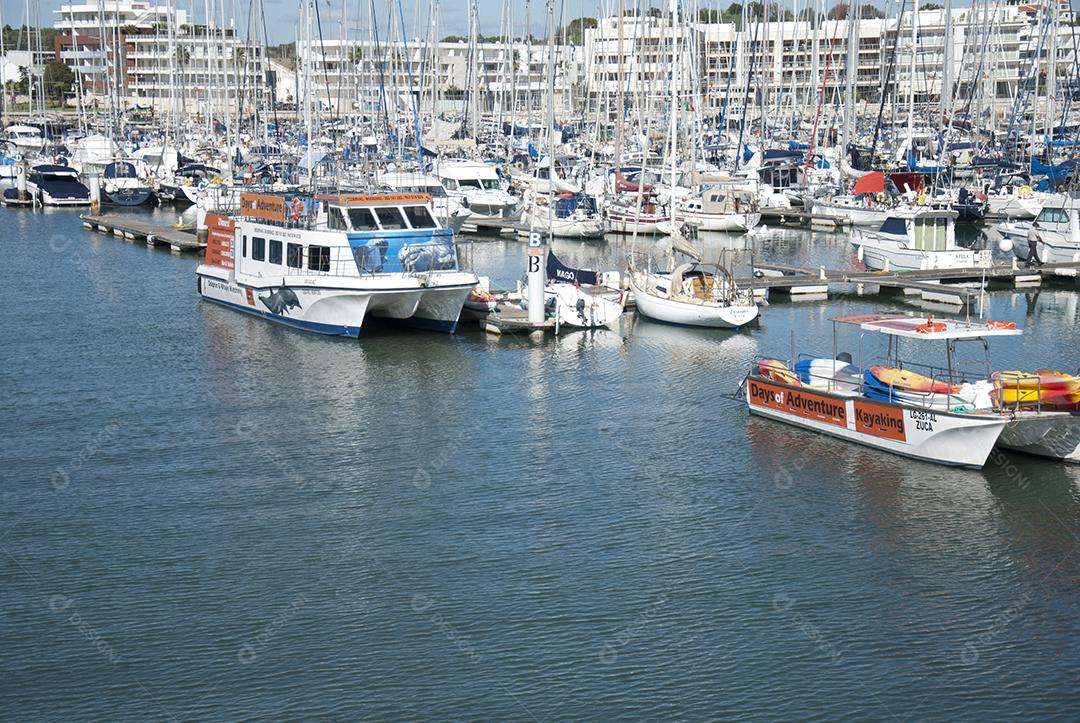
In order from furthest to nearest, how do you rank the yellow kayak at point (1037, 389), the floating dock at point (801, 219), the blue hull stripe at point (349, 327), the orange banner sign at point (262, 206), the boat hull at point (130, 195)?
1. the boat hull at point (130, 195)
2. the floating dock at point (801, 219)
3. the orange banner sign at point (262, 206)
4. the blue hull stripe at point (349, 327)
5. the yellow kayak at point (1037, 389)

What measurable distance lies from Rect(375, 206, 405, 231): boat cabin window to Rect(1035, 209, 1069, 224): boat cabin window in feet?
92.2

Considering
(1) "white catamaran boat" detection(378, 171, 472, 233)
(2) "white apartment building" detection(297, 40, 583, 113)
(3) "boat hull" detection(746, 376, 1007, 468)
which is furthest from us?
(2) "white apartment building" detection(297, 40, 583, 113)

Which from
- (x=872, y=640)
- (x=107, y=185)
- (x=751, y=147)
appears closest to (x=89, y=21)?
(x=107, y=185)

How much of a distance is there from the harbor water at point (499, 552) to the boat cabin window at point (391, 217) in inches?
178

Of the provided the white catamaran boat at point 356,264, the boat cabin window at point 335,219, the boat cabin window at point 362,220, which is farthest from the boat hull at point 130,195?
the boat cabin window at point 362,220

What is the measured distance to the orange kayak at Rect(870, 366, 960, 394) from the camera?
27328 millimetres

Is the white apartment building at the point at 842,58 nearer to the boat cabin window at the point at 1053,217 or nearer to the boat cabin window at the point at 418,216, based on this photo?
the boat cabin window at the point at 1053,217

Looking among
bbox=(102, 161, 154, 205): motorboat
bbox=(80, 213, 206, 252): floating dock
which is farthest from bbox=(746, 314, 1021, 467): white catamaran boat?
bbox=(102, 161, 154, 205): motorboat

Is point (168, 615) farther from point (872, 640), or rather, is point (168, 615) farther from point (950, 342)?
point (950, 342)

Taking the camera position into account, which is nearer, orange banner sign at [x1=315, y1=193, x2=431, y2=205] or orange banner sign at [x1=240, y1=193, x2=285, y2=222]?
orange banner sign at [x1=315, y1=193, x2=431, y2=205]

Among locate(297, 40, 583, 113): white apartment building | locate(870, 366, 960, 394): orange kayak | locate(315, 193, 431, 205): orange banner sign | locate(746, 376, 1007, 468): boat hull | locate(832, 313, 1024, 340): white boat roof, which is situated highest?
locate(297, 40, 583, 113): white apartment building

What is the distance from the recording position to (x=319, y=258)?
133 ft

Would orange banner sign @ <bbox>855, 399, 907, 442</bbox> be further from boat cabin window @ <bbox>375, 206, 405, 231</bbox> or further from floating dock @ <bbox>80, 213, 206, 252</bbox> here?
floating dock @ <bbox>80, 213, 206, 252</bbox>

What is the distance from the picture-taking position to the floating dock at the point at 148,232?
6171cm
